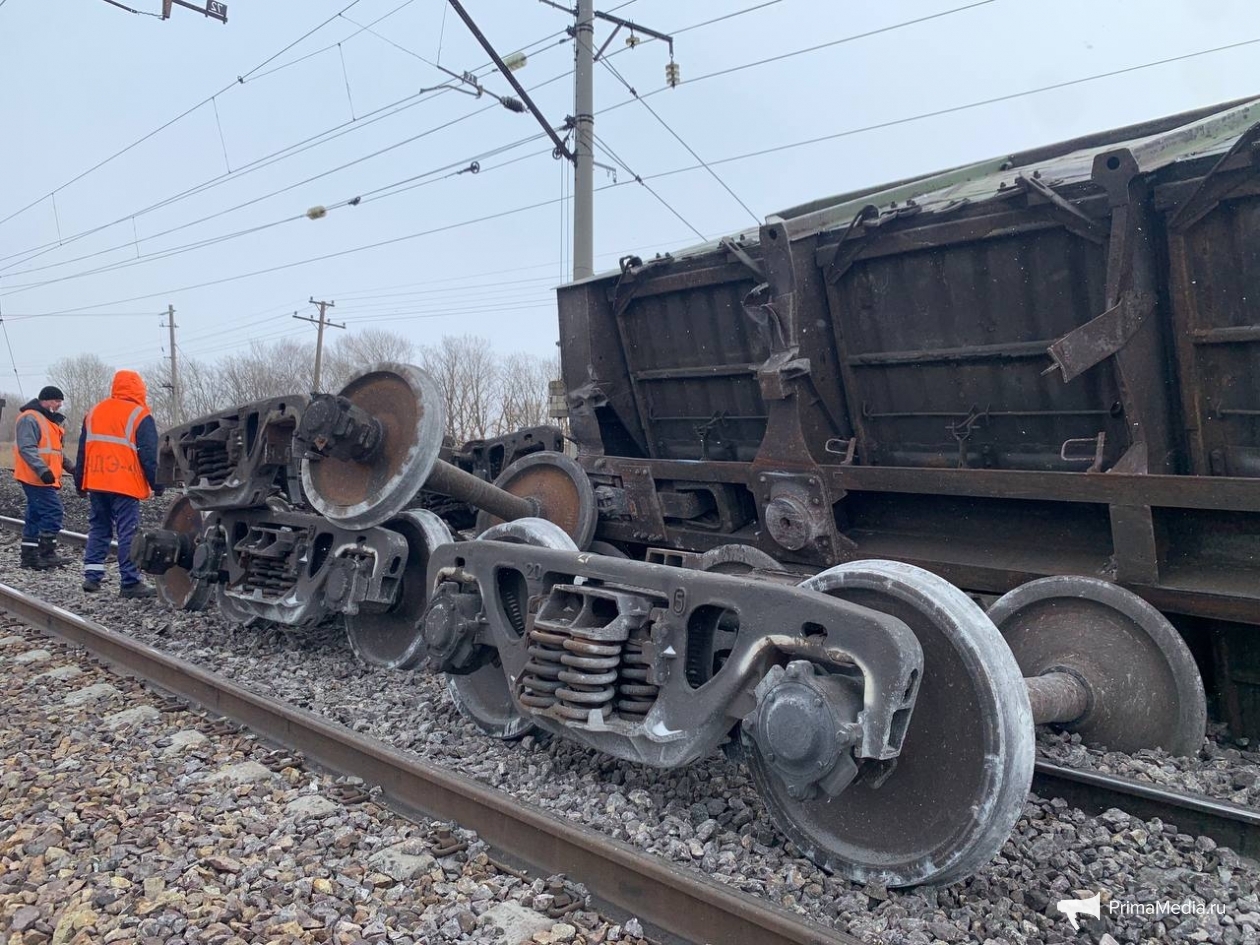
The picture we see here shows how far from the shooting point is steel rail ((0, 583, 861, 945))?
240 centimetres

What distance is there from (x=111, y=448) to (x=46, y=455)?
245 cm

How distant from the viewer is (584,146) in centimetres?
1149

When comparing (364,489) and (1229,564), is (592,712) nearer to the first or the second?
(364,489)

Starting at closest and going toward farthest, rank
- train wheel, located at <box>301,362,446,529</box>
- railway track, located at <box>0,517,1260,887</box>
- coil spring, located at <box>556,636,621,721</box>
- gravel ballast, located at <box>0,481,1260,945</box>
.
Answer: gravel ballast, located at <box>0,481,1260,945</box>, railway track, located at <box>0,517,1260,887</box>, coil spring, located at <box>556,636,621,721</box>, train wheel, located at <box>301,362,446,529</box>

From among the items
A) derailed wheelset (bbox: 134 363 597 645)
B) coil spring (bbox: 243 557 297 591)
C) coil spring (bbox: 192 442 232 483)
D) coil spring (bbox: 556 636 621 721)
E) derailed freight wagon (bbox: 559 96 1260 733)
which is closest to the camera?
coil spring (bbox: 556 636 621 721)

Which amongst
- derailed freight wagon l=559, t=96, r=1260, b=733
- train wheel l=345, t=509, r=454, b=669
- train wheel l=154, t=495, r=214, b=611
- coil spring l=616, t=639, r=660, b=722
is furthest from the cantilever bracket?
train wheel l=154, t=495, r=214, b=611

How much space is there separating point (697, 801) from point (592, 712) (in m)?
0.55

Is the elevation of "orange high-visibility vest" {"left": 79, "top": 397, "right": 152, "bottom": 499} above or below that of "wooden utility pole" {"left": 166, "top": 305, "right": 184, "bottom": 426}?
below

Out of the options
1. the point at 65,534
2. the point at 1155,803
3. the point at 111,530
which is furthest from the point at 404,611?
the point at 65,534

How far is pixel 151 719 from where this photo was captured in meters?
4.48

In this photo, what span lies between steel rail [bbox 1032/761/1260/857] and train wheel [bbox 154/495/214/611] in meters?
5.65

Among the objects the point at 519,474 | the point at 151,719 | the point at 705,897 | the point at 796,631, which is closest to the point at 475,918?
the point at 705,897

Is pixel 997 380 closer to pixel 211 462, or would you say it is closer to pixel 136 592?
pixel 211 462

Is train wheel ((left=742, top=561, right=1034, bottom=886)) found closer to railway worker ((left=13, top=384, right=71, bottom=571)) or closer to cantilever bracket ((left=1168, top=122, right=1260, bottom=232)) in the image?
cantilever bracket ((left=1168, top=122, right=1260, bottom=232))
